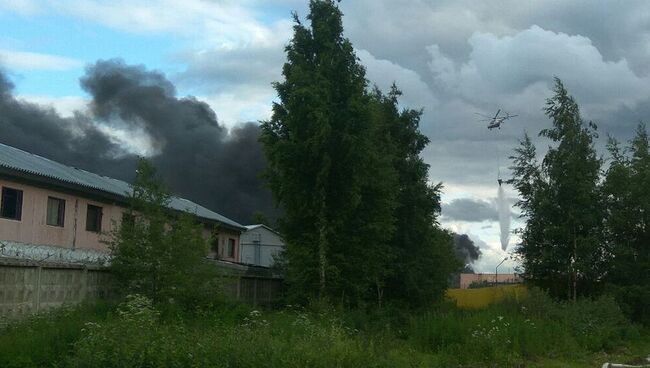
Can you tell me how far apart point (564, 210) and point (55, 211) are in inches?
930

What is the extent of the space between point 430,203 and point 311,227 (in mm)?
8878

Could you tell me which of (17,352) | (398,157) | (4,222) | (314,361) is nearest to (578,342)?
(398,157)

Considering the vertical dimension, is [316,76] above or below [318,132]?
above

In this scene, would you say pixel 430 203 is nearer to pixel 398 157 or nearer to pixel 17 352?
pixel 398 157

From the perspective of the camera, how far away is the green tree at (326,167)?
2569cm

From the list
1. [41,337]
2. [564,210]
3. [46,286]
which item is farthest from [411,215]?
[41,337]

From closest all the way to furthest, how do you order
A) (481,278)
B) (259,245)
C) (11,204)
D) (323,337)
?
(323,337)
(11,204)
(259,245)
(481,278)

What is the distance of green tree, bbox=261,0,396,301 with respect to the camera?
25.7m

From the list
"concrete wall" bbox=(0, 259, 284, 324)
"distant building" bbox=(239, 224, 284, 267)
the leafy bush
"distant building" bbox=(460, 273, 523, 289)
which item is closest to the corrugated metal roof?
"concrete wall" bbox=(0, 259, 284, 324)

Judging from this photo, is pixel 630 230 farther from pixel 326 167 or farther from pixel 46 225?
pixel 46 225

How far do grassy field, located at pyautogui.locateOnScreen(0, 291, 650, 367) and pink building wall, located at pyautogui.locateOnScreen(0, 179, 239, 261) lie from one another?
10.1 m

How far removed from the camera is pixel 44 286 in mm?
17250

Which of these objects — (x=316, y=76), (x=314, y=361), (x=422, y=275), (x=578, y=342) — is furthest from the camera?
(x=422, y=275)

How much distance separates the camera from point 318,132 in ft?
84.1
